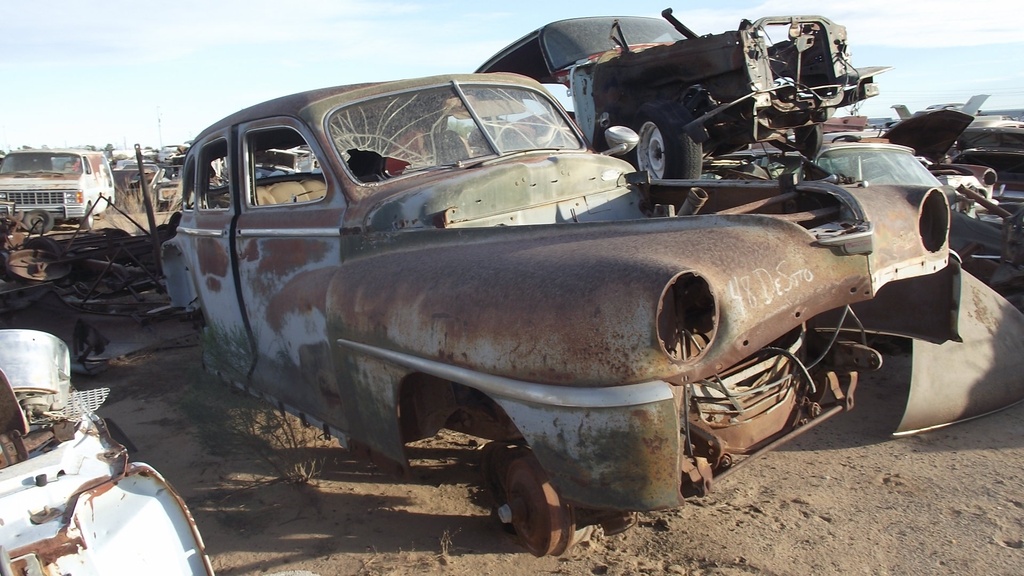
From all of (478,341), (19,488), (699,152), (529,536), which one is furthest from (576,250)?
(699,152)

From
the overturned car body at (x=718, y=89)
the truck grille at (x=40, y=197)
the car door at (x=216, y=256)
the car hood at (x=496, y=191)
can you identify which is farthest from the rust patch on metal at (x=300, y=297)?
the truck grille at (x=40, y=197)

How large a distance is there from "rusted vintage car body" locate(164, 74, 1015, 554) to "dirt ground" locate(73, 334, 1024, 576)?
0.39 m

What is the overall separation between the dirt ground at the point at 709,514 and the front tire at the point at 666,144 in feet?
11.2

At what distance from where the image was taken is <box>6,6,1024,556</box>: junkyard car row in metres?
2.34

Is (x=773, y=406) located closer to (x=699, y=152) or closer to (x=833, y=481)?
(x=833, y=481)

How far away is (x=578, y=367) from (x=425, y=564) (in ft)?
4.42

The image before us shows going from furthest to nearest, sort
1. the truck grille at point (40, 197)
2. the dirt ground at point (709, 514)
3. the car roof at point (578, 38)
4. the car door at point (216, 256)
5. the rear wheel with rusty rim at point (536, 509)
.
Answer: the truck grille at point (40, 197), the car roof at point (578, 38), the car door at point (216, 256), the dirt ground at point (709, 514), the rear wheel with rusty rim at point (536, 509)

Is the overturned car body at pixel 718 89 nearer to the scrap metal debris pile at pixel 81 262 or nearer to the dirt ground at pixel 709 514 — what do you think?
the dirt ground at pixel 709 514

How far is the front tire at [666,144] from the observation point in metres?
7.56

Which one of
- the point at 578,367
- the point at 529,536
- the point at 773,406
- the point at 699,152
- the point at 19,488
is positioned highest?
the point at 699,152

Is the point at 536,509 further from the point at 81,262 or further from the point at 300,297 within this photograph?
the point at 81,262

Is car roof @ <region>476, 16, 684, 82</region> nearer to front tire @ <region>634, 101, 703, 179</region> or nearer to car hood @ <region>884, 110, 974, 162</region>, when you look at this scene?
front tire @ <region>634, 101, 703, 179</region>

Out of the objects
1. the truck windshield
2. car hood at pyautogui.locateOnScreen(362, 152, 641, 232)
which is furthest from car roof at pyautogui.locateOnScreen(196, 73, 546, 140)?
the truck windshield

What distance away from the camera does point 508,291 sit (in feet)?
8.34
